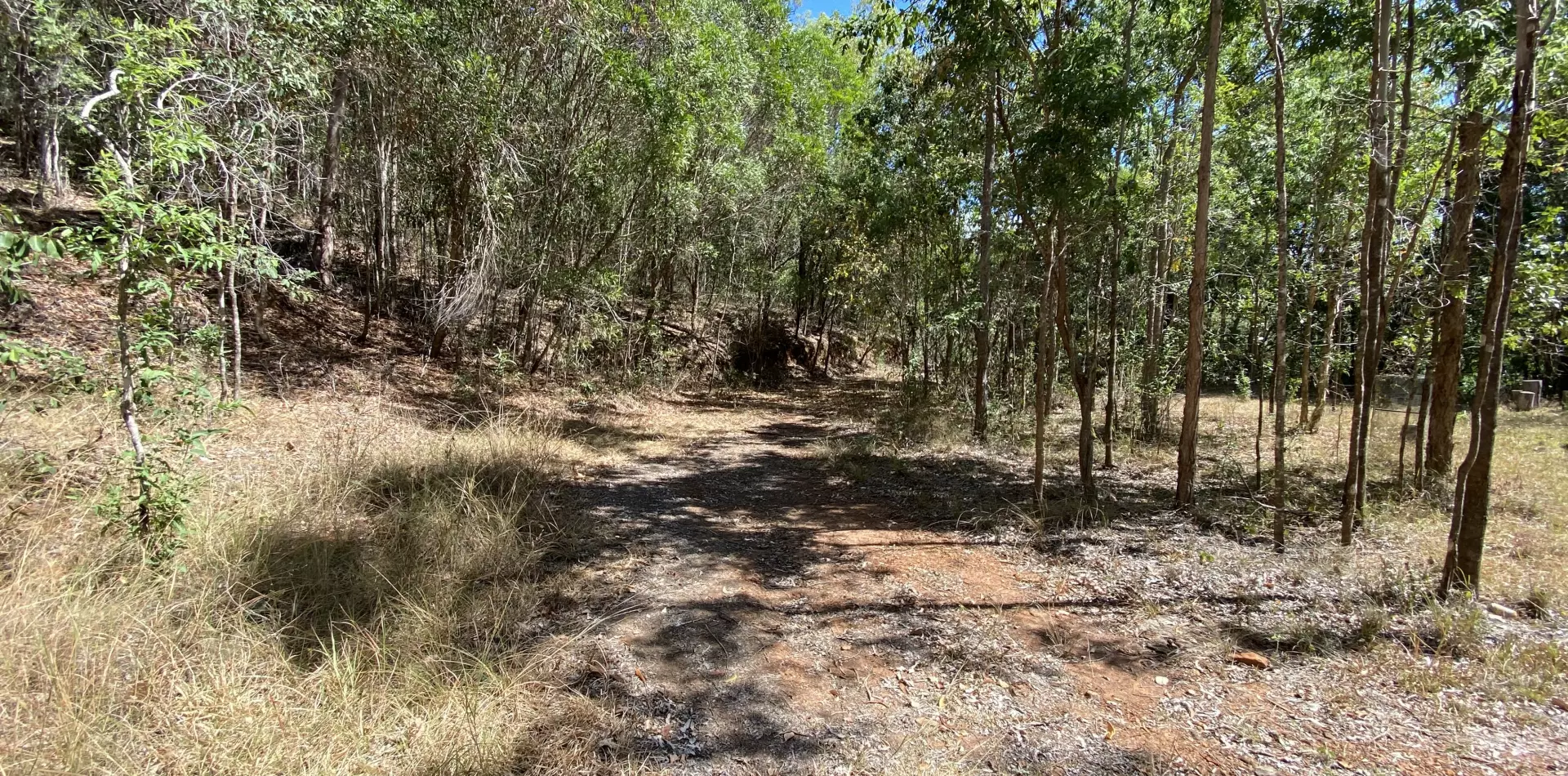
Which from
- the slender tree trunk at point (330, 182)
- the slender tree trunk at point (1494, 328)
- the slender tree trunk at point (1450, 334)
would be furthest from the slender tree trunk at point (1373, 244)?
the slender tree trunk at point (330, 182)

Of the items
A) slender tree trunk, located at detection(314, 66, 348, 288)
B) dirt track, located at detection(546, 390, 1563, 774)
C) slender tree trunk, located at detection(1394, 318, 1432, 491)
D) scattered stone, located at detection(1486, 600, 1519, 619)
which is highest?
slender tree trunk, located at detection(314, 66, 348, 288)

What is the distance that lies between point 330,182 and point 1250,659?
12837 mm

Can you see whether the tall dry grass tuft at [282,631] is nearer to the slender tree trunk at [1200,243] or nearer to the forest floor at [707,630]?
the forest floor at [707,630]

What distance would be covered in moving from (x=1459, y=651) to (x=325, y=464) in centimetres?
804

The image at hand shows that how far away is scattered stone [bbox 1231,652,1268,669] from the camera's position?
3768mm

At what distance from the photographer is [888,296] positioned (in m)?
16.6

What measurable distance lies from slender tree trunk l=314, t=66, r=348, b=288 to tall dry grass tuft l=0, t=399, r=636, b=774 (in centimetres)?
568

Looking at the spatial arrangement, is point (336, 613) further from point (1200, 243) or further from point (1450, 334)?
point (1450, 334)

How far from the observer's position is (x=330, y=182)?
10266mm

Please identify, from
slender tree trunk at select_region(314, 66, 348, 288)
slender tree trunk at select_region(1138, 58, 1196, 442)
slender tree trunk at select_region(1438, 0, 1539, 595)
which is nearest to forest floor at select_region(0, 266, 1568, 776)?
slender tree trunk at select_region(1438, 0, 1539, 595)

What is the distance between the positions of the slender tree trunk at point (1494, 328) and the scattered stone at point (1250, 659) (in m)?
1.54

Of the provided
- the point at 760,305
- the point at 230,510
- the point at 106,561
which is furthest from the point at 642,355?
the point at 106,561

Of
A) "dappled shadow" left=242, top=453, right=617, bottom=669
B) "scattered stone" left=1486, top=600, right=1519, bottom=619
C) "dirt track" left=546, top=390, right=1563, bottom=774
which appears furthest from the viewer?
"scattered stone" left=1486, top=600, right=1519, bottom=619

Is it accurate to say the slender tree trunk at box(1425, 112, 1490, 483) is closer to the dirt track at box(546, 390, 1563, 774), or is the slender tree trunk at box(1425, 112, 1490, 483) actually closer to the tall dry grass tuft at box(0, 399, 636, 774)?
the dirt track at box(546, 390, 1563, 774)
